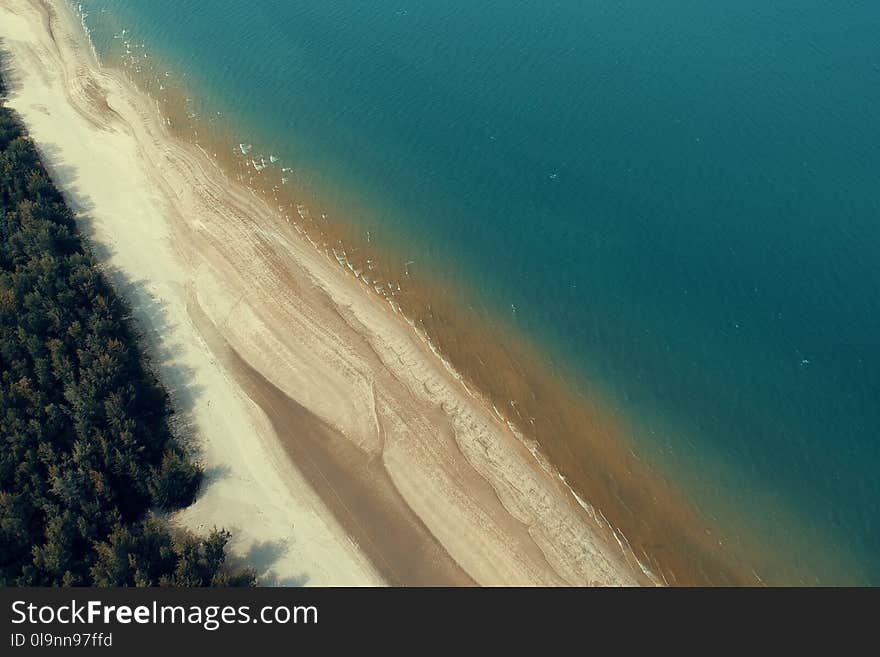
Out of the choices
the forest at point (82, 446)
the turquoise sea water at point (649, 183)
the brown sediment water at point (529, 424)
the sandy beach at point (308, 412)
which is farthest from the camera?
the turquoise sea water at point (649, 183)

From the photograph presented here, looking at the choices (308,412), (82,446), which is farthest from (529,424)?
(82,446)

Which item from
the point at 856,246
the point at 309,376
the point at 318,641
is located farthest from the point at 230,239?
the point at 856,246

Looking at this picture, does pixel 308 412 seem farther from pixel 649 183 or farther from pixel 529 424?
pixel 649 183

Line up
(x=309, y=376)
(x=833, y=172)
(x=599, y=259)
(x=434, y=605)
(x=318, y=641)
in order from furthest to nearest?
(x=833, y=172)
(x=599, y=259)
(x=309, y=376)
(x=434, y=605)
(x=318, y=641)

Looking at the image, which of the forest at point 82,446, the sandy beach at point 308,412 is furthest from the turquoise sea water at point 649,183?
the forest at point 82,446

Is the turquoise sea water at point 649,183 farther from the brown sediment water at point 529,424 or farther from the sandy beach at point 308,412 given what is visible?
the sandy beach at point 308,412

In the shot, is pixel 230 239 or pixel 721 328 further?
pixel 230 239

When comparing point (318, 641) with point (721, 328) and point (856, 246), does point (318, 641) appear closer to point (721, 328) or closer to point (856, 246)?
point (721, 328)
